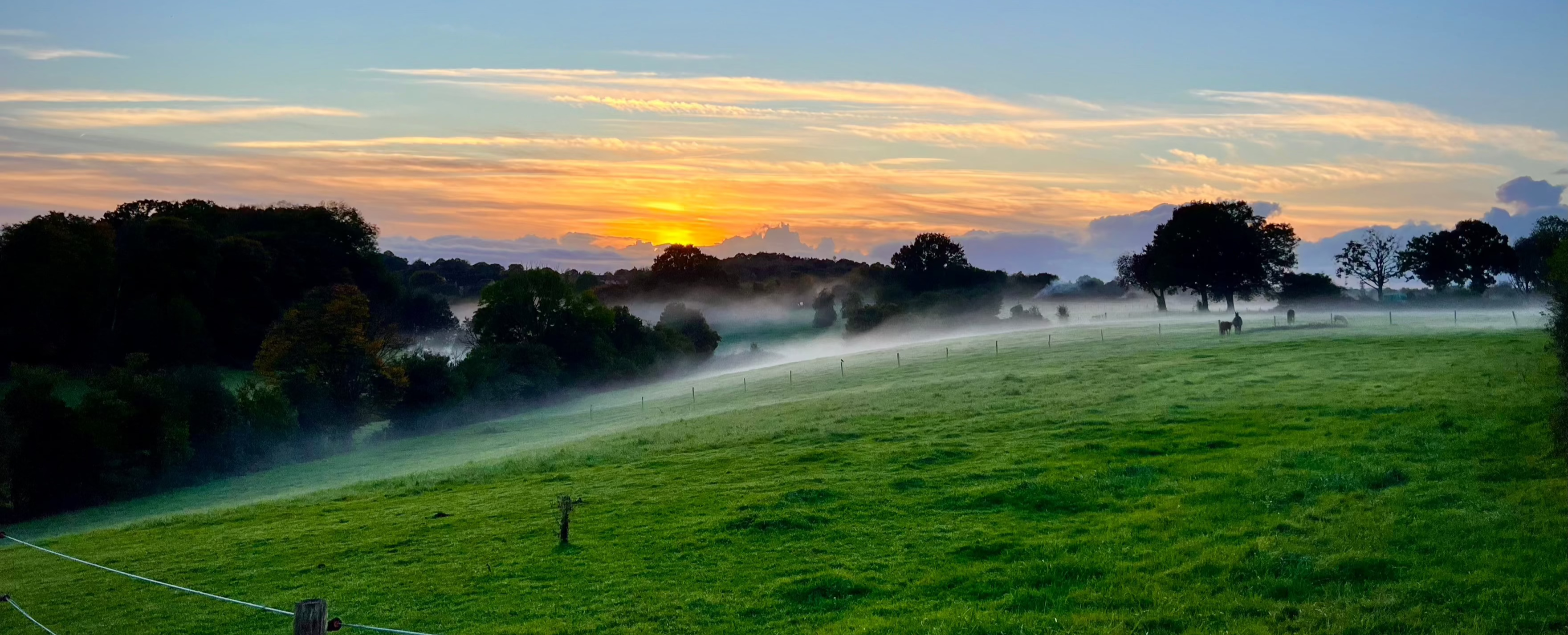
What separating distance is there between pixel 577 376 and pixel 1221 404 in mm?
66911

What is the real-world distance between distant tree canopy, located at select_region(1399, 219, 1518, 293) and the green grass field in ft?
230

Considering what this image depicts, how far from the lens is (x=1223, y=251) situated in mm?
99062

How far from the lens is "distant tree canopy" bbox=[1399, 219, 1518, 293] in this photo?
327 ft

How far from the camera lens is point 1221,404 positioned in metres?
33.8

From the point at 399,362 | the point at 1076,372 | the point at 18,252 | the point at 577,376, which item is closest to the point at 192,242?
the point at 18,252

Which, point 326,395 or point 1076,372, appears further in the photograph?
point 326,395

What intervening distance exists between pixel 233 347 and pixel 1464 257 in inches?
4707

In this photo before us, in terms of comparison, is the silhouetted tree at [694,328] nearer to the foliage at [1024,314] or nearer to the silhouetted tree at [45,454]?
the foliage at [1024,314]

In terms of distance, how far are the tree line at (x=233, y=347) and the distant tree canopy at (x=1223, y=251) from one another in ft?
172

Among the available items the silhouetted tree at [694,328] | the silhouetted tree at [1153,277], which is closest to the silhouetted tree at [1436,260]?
the silhouetted tree at [1153,277]

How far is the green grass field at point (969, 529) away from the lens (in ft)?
48.7

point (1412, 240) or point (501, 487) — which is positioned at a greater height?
point (1412, 240)

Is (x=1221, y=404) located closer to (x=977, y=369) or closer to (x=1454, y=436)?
(x=1454, y=436)

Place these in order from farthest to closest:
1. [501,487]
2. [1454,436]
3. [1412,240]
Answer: [1412,240]
[501,487]
[1454,436]
